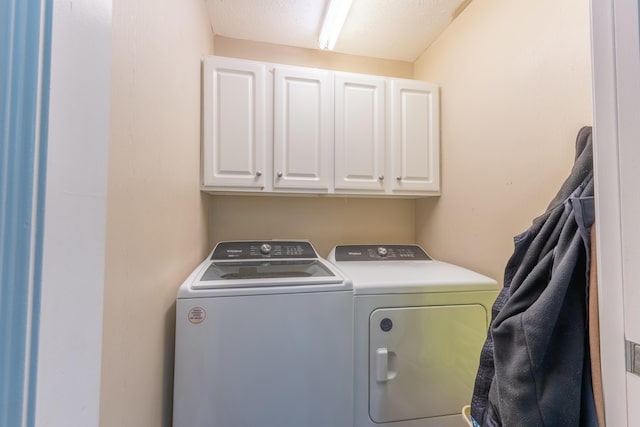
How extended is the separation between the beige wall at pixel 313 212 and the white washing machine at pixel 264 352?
0.75m

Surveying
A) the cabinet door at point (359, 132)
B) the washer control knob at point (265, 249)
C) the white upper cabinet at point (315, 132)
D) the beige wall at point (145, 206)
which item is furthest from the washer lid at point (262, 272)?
the cabinet door at point (359, 132)

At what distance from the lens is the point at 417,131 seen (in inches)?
70.9

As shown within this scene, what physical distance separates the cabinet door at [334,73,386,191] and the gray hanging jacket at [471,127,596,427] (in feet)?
3.58

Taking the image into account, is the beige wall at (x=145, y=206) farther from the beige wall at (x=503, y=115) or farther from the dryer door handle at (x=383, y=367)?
the beige wall at (x=503, y=115)

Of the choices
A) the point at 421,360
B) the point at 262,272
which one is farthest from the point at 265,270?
the point at 421,360

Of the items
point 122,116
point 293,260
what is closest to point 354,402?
→ point 293,260

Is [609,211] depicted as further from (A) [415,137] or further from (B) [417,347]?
(A) [415,137]

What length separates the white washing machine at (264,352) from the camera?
1.01 metres

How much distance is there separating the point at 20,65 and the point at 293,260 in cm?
137

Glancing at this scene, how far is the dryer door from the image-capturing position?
1.18 m

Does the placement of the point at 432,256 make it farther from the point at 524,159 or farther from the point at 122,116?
the point at 122,116

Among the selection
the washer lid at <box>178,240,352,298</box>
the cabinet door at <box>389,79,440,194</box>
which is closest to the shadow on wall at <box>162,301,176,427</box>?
the washer lid at <box>178,240,352,298</box>

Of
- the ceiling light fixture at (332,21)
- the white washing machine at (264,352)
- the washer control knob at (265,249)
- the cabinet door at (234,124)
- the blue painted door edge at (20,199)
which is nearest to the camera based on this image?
the blue painted door edge at (20,199)

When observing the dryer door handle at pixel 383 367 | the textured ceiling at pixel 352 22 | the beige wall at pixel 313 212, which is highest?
the textured ceiling at pixel 352 22
